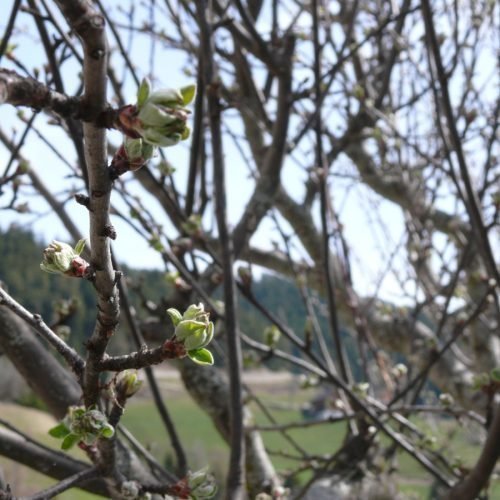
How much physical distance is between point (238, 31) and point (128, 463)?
1521 millimetres

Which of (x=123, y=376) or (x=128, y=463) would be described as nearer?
(x=123, y=376)

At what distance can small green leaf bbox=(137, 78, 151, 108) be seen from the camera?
40 cm

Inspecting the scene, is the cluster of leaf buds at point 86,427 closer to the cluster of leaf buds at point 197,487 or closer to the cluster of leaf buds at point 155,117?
the cluster of leaf buds at point 197,487

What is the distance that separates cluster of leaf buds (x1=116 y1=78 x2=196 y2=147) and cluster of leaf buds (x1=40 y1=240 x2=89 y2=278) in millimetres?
188

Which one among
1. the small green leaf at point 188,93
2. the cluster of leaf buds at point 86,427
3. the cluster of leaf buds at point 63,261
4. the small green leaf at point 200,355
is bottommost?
the cluster of leaf buds at point 86,427

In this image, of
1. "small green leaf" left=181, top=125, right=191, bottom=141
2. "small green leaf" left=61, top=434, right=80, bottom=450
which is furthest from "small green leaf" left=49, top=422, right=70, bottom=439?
"small green leaf" left=181, top=125, right=191, bottom=141

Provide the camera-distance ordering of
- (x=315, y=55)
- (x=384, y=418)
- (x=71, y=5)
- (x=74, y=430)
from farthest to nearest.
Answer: (x=384, y=418)
(x=315, y=55)
(x=74, y=430)
(x=71, y=5)

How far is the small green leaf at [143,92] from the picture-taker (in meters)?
0.40

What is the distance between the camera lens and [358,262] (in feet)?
12.9

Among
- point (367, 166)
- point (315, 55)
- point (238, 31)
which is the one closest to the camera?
point (315, 55)

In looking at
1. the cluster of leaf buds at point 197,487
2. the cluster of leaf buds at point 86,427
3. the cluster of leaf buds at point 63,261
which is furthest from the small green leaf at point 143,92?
the cluster of leaf buds at point 197,487

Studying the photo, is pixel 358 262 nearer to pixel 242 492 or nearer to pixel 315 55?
pixel 315 55

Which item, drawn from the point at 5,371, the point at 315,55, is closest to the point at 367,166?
the point at 315,55

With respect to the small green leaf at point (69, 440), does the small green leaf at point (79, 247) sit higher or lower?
higher
